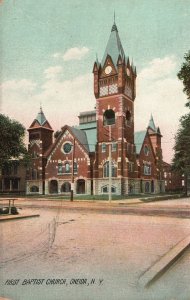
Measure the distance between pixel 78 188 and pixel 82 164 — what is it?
11.6ft

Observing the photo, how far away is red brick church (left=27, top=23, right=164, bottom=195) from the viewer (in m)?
44.9

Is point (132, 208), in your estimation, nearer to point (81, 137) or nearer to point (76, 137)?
point (76, 137)

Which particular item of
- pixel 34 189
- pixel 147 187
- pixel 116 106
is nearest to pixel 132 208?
pixel 116 106

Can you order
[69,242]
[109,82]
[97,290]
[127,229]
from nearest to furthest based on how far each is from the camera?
[97,290] < [69,242] < [127,229] < [109,82]

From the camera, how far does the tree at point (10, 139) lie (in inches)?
1798

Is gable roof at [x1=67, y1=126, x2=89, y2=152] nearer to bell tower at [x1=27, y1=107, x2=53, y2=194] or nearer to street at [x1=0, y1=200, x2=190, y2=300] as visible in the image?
bell tower at [x1=27, y1=107, x2=53, y2=194]

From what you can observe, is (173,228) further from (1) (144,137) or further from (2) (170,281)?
(1) (144,137)

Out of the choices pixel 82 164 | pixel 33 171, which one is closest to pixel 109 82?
pixel 82 164

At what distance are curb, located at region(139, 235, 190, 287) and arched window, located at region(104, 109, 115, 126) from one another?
38.1 metres

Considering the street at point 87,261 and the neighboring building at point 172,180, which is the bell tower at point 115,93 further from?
the neighboring building at point 172,180

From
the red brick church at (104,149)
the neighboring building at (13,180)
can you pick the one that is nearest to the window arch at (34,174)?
the red brick church at (104,149)

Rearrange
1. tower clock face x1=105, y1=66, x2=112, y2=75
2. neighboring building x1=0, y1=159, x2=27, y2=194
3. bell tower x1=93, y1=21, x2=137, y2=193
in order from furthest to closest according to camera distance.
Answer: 1. neighboring building x1=0, y1=159, x2=27, y2=194
2. tower clock face x1=105, y1=66, x2=112, y2=75
3. bell tower x1=93, y1=21, x2=137, y2=193

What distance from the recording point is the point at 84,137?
49625mm

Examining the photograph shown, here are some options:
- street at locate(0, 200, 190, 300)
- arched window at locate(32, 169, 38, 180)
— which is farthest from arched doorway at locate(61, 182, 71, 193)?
street at locate(0, 200, 190, 300)
